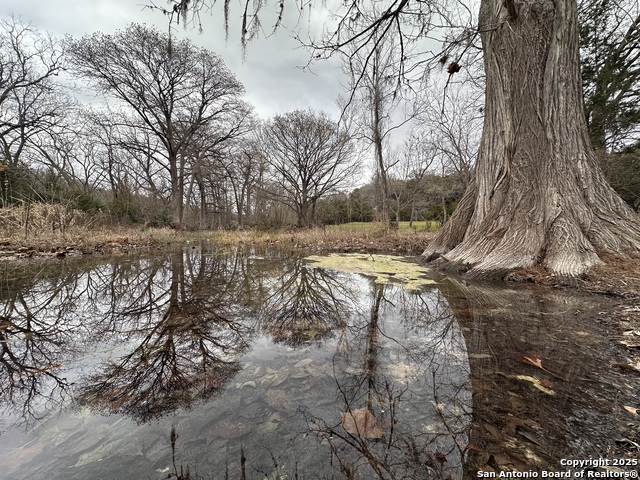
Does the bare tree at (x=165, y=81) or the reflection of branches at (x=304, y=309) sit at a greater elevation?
the bare tree at (x=165, y=81)

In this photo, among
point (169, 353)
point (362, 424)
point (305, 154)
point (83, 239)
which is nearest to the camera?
point (362, 424)

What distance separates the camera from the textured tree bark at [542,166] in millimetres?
3432

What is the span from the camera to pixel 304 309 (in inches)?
102

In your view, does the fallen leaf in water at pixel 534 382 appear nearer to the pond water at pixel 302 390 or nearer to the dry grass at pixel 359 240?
the pond water at pixel 302 390

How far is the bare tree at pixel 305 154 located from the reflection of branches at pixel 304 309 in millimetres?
13729

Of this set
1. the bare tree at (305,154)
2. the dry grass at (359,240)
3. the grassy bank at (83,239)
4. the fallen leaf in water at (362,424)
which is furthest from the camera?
the bare tree at (305,154)

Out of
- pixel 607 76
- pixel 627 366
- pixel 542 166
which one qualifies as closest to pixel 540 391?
pixel 627 366

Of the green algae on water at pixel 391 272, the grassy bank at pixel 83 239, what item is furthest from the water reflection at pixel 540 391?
the grassy bank at pixel 83 239

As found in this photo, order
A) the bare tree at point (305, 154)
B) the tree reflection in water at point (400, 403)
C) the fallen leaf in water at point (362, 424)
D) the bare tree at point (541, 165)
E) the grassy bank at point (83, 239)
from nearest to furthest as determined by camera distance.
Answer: the tree reflection in water at point (400, 403), the fallen leaf in water at point (362, 424), the bare tree at point (541, 165), the grassy bank at point (83, 239), the bare tree at point (305, 154)

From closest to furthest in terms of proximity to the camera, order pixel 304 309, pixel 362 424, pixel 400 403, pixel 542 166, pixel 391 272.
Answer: pixel 362 424, pixel 400 403, pixel 304 309, pixel 542 166, pixel 391 272

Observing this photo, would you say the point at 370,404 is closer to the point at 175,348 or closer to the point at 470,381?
the point at 470,381

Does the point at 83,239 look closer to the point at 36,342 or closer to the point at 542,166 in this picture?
the point at 36,342

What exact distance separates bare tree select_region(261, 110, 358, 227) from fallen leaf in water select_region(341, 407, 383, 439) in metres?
16.0

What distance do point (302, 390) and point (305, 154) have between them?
691 inches
